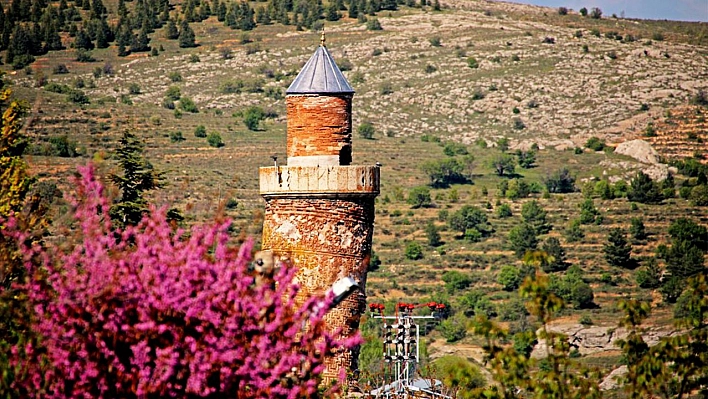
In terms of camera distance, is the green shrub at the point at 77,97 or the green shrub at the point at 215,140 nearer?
the green shrub at the point at 215,140

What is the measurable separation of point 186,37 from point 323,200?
98.1m

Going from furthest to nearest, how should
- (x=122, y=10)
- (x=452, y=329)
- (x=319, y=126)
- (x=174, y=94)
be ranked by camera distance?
(x=122, y=10)
(x=174, y=94)
(x=452, y=329)
(x=319, y=126)

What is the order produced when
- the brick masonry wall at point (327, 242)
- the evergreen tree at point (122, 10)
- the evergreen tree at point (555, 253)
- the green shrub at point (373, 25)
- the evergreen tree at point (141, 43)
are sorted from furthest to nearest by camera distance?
1. the evergreen tree at point (122, 10)
2. the green shrub at point (373, 25)
3. the evergreen tree at point (141, 43)
4. the evergreen tree at point (555, 253)
5. the brick masonry wall at point (327, 242)

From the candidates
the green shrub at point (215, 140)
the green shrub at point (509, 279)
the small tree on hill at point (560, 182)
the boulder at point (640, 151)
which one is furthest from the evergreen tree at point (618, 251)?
the green shrub at point (215, 140)

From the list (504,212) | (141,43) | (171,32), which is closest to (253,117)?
(504,212)

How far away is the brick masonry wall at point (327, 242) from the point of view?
69.5 feet

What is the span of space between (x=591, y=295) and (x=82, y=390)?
2313 inches

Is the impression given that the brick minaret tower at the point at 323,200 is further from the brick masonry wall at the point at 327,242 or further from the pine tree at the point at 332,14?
the pine tree at the point at 332,14

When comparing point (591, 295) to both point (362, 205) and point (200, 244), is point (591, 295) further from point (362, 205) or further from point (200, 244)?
point (200, 244)

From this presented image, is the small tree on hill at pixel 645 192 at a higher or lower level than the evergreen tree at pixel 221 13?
lower

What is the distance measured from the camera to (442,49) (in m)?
117

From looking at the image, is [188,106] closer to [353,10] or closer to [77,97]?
[77,97]

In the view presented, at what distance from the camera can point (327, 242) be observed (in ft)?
69.9

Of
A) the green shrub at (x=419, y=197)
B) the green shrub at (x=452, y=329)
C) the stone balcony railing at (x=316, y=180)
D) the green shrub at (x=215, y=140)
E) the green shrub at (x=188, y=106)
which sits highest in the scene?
the stone balcony railing at (x=316, y=180)
